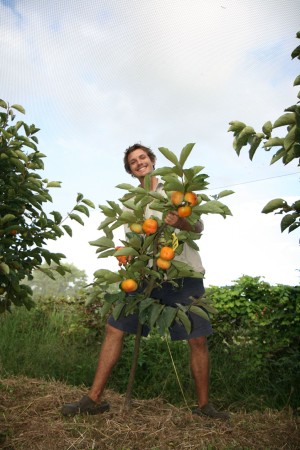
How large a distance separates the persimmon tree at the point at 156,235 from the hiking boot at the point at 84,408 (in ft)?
2.06

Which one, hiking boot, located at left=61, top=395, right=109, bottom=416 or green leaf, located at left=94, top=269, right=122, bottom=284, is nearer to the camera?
green leaf, located at left=94, top=269, right=122, bottom=284

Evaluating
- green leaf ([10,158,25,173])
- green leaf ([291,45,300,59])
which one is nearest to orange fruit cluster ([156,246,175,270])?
green leaf ([291,45,300,59])

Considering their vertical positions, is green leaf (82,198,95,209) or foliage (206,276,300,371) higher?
green leaf (82,198,95,209)

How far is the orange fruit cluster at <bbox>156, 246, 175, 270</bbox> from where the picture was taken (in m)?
2.12

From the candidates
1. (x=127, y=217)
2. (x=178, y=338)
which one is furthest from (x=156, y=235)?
(x=178, y=338)

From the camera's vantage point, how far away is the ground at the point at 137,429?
6.90 feet

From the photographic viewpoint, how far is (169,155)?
184 cm

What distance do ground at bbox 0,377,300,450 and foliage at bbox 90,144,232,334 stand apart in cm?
60

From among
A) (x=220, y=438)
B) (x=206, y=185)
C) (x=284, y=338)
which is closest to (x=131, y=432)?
(x=220, y=438)

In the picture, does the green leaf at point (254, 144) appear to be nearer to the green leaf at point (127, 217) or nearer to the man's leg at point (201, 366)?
the green leaf at point (127, 217)

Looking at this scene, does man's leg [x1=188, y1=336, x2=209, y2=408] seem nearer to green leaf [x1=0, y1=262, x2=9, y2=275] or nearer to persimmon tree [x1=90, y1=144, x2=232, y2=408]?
persimmon tree [x1=90, y1=144, x2=232, y2=408]

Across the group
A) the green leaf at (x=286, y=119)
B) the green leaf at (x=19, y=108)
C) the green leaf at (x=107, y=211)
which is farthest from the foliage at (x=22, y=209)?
the green leaf at (x=286, y=119)

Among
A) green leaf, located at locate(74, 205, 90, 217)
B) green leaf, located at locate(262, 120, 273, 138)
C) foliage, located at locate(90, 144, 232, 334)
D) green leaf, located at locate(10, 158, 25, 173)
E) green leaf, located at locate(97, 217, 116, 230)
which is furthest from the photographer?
green leaf, located at locate(74, 205, 90, 217)

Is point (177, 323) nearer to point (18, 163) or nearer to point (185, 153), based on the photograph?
point (185, 153)
